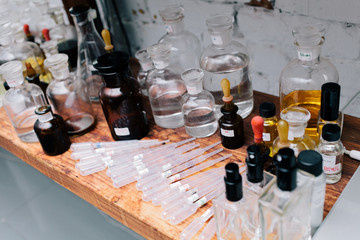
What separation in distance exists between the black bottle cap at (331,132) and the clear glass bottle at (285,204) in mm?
178

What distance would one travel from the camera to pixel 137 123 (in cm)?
113

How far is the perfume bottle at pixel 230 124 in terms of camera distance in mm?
989

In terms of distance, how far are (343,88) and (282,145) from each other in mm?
607

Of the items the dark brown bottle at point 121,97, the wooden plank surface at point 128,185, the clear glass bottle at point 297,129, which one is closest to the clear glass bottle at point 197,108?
the wooden plank surface at point 128,185

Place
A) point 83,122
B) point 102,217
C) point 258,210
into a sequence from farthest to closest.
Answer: point 102,217, point 83,122, point 258,210

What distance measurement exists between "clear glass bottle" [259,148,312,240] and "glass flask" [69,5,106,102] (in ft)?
2.69

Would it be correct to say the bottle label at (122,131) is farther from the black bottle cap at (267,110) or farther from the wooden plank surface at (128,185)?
the black bottle cap at (267,110)

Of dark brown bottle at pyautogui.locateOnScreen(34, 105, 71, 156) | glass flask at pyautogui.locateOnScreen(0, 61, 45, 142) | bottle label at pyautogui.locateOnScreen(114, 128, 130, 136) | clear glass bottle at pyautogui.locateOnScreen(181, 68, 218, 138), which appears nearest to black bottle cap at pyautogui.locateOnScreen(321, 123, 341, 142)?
clear glass bottle at pyautogui.locateOnScreen(181, 68, 218, 138)

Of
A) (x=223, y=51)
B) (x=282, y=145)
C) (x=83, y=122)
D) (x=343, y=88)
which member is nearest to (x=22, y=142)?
(x=83, y=122)

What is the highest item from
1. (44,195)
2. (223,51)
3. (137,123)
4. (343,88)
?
(223,51)

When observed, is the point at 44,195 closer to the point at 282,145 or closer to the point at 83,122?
the point at 83,122

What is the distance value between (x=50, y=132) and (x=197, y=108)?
0.43 meters

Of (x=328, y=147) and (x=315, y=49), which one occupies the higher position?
(x=315, y=49)

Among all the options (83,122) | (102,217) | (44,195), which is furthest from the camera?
(44,195)
